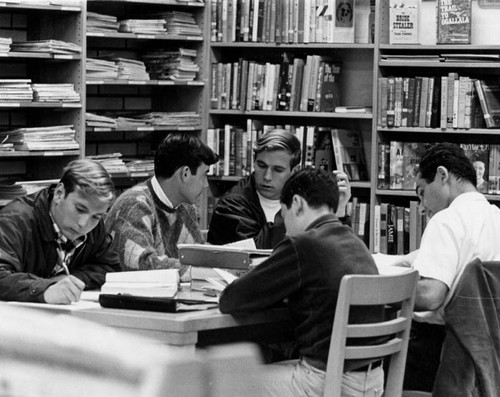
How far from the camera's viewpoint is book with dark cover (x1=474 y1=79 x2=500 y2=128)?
527 cm

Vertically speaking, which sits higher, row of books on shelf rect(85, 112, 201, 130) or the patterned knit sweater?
row of books on shelf rect(85, 112, 201, 130)

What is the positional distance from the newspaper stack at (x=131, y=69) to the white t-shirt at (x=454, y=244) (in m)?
2.91

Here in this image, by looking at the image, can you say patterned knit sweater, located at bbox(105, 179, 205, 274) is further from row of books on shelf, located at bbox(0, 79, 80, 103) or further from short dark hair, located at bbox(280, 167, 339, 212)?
row of books on shelf, located at bbox(0, 79, 80, 103)

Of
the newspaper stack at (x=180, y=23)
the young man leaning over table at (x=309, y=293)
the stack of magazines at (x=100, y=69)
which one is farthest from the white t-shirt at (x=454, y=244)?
the newspaper stack at (x=180, y=23)

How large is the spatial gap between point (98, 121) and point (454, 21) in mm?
2066

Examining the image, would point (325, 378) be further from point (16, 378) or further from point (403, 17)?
point (403, 17)

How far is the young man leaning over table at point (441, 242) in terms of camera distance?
2947 mm

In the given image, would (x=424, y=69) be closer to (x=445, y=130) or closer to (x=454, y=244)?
(x=445, y=130)

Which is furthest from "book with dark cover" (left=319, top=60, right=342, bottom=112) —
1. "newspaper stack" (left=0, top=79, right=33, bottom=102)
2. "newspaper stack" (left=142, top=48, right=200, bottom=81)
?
"newspaper stack" (left=0, top=79, right=33, bottom=102)

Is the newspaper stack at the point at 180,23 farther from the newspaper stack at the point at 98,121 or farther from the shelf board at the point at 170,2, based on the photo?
the newspaper stack at the point at 98,121

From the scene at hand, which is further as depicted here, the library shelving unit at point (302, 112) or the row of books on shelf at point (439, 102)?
the library shelving unit at point (302, 112)

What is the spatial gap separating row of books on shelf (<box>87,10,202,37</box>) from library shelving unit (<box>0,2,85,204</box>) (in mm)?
186

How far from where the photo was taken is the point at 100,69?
540 centimetres

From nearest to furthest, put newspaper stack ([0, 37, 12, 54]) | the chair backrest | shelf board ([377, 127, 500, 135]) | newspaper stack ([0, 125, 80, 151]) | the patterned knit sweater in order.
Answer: the chair backrest
the patterned knit sweater
newspaper stack ([0, 37, 12, 54])
newspaper stack ([0, 125, 80, 151])
shelf board ([377, 127, 500, 135])
